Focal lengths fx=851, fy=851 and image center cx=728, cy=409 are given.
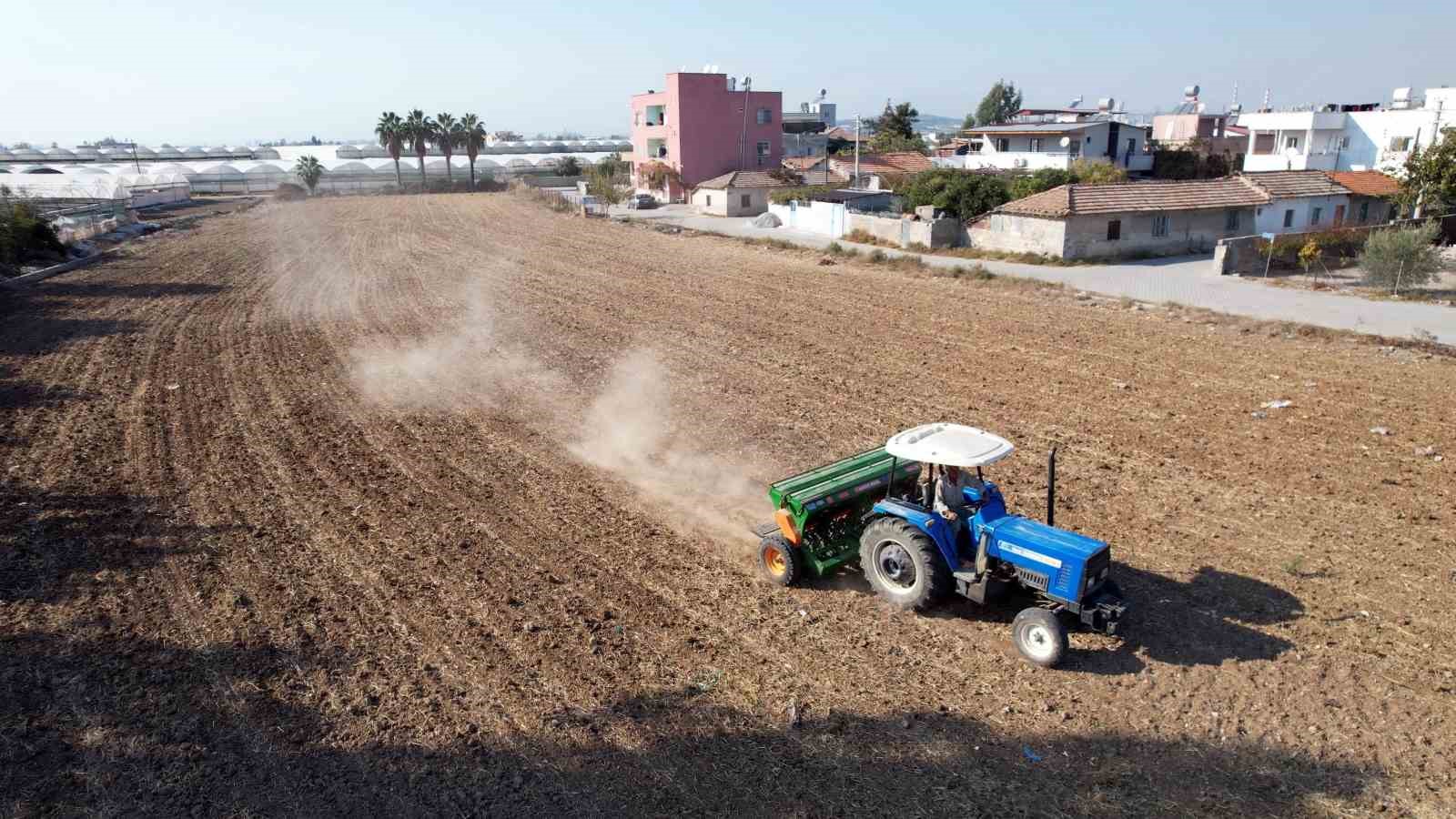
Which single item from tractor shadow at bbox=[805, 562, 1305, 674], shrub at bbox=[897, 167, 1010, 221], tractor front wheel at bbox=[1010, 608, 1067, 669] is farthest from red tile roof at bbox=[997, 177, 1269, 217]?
tractor front wheel at bbox=[1010, 608, 1067, 669]

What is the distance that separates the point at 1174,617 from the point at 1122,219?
25629mm

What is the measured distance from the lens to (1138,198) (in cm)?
3022

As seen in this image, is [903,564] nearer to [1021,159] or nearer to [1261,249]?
Result: [1261,249]

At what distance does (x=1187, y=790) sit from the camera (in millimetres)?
5680

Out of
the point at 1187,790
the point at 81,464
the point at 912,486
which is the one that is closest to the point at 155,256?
the point at 81,464

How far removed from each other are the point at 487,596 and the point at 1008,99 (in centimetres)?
12204

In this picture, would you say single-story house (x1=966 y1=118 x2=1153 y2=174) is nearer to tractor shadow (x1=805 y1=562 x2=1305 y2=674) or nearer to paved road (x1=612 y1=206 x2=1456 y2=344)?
paved road (x1=612 y1=206 x2=1456 y2=344)

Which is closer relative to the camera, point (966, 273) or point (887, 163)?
point (966, 273)

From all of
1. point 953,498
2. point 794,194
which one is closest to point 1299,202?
point 794,194

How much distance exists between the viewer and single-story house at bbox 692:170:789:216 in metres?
48.5

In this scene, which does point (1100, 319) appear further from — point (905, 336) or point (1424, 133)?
point (1424, 133)

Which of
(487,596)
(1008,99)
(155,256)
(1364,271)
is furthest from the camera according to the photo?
(1008,99)

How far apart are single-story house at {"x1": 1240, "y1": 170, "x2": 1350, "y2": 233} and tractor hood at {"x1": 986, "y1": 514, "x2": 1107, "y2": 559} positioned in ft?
104

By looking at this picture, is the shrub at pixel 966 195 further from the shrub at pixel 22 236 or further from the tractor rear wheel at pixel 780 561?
the shrub at pixel 22 236
